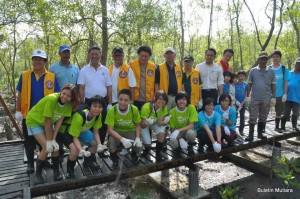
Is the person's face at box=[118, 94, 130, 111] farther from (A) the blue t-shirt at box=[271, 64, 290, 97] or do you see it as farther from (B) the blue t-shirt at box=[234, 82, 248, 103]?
(A) the blue t-shirt at box=[271, 64, 290, 97]

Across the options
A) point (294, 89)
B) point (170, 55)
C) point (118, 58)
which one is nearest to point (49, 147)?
point (118, 58)

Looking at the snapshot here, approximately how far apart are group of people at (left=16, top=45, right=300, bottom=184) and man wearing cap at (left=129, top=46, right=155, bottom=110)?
0.02 metres

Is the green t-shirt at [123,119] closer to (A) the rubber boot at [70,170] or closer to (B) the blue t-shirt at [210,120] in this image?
(A) the rubber boot at [70,170]

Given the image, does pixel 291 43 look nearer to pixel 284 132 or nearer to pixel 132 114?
pixel 284 132

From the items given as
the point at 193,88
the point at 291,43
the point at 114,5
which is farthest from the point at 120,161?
the point at 291,43

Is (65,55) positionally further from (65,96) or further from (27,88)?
(65,96)

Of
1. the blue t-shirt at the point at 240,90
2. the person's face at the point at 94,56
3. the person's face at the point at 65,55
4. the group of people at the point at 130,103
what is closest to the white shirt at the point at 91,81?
the group of people at the point at 130,103

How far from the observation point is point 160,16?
36.1 ft

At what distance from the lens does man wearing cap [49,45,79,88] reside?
14.6 ft

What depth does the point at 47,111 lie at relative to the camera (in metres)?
3.46

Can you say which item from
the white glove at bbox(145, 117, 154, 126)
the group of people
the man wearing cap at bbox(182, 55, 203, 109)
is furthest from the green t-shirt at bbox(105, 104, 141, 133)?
the man wearing cap at bbox(182, 55, 203, 109)

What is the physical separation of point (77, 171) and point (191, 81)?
2.94 meters

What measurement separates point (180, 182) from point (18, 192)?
333 centimetres

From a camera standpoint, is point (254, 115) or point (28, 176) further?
point (254, 115)
